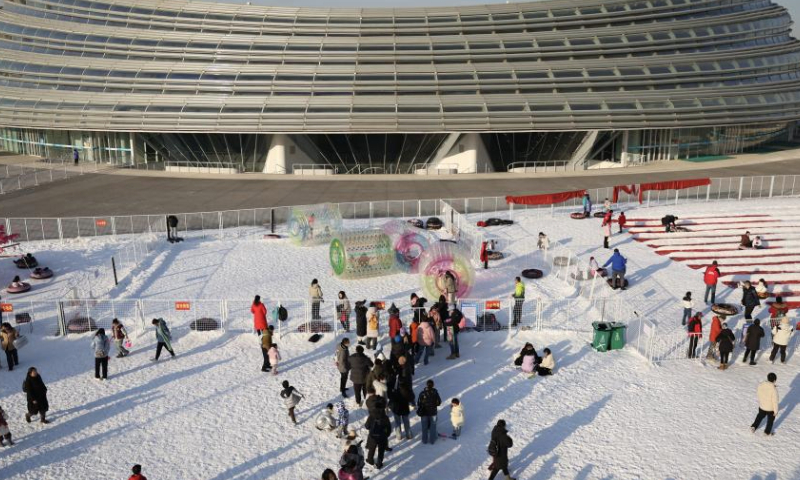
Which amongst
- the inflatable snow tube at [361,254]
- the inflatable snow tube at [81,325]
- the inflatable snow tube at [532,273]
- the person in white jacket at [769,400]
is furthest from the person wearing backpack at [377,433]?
the inflatable snow tube at [532,273]

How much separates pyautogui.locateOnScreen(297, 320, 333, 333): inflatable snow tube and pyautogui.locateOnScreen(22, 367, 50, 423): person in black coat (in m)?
7.77

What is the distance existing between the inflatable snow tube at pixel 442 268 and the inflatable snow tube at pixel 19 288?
1619cm

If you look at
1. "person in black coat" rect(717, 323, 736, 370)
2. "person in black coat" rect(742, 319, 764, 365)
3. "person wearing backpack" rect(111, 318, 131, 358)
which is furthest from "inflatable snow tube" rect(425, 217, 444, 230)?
"person wearing backpack" rect(111, 318, 131, 358)

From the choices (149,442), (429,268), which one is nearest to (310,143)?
(429,268)

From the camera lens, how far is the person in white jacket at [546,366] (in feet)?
61.4

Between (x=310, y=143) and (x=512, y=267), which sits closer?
(x=512, y=267)

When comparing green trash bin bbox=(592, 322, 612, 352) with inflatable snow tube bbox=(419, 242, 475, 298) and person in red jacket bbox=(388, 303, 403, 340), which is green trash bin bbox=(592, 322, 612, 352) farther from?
person in red jacket bbox=(388, 303, 403, 340)

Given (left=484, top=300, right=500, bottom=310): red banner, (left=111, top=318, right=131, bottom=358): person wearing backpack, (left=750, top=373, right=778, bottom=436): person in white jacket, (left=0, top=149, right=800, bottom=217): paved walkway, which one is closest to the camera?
(left=750, top=373, right=778, bottom=436): person in white jacket

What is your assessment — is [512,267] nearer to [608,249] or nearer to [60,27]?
[608,249]

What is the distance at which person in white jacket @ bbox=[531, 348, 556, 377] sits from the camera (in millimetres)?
18703

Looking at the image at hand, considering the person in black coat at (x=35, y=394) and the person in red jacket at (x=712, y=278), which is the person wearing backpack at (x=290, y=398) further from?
the person in red jacket at (x=712, y=278)

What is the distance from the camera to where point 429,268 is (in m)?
22.7

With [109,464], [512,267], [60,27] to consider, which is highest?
[60,27]

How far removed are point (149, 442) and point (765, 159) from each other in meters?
57.9
